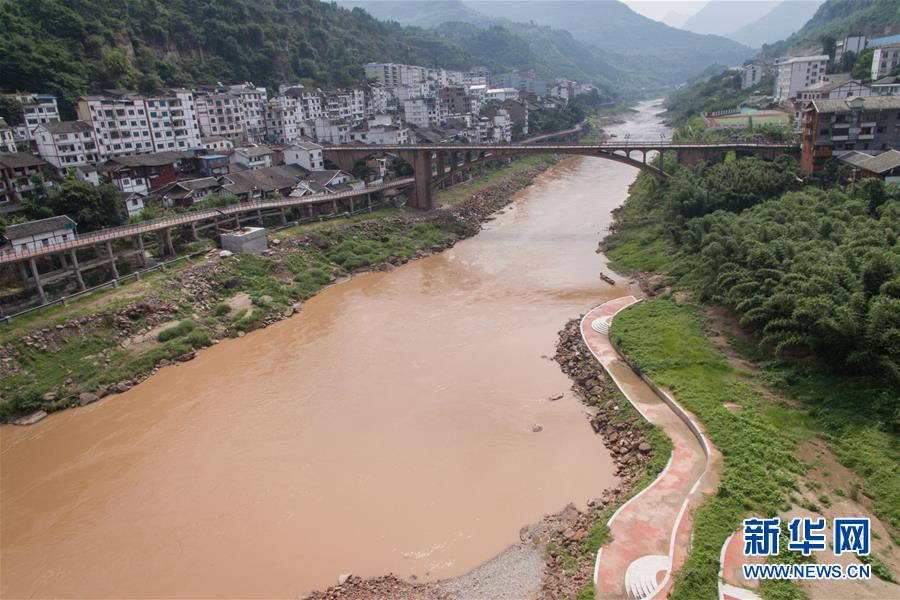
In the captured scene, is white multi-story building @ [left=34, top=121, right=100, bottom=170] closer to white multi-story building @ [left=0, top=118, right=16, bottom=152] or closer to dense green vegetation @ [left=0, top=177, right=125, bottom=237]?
white multi-story building @ [left=0, top=118, right=16, bottom=152]

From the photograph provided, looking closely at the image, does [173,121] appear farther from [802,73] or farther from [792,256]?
[802,73]

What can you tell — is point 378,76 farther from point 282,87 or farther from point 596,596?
point 596,596

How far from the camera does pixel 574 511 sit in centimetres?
1248

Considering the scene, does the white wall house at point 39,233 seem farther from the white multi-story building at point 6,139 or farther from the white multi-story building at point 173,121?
the white multi-story building at point 173,121

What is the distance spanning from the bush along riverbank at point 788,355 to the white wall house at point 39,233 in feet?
72.2

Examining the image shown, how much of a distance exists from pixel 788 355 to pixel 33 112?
39053mm

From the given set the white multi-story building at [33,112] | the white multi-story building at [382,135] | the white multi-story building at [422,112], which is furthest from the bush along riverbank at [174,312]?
the white multi-story building at [422,112]

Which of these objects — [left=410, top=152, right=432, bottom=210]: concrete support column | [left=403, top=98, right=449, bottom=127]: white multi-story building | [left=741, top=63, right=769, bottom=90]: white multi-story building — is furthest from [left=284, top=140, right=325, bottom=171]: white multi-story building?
[left=741, top=63, right=769, bottom=90]: white multi-story building

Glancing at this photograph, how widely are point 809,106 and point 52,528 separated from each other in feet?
115

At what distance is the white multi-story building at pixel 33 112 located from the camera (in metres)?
32.2

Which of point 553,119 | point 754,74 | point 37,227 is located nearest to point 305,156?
point 37,227

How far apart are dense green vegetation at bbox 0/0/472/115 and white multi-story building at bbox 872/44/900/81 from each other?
5162 cm

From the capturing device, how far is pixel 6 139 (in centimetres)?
3017

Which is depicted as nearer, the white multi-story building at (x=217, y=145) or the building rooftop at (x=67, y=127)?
the building rooftop at (x=67, y=127)
